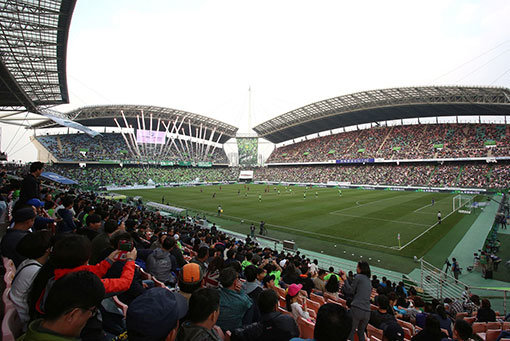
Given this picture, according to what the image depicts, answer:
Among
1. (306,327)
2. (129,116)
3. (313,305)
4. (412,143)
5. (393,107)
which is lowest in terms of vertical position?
(313,305)

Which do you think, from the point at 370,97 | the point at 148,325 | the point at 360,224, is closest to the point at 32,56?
the point at 148,325

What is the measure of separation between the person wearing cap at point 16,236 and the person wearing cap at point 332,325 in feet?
14.1

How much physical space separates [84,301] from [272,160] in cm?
8715

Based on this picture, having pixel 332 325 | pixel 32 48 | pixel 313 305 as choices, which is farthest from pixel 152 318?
pixel 32 48

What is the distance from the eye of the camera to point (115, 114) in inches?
2539

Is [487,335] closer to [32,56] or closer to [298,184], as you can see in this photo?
[32,56]

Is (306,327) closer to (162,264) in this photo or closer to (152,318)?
(152,318)

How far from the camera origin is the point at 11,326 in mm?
2338

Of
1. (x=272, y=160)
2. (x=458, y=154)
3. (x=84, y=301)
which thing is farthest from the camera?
(x=272, y=160)

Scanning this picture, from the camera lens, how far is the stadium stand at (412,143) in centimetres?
5022

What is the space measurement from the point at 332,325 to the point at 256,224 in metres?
21.5

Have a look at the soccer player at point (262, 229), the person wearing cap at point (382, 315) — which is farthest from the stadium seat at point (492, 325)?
the soccer player at point (262, 229)

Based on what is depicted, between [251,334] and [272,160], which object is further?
[272,160]

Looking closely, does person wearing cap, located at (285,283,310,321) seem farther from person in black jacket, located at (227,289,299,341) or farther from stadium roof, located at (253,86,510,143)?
stadium roof, located at (253,86,510,143)
